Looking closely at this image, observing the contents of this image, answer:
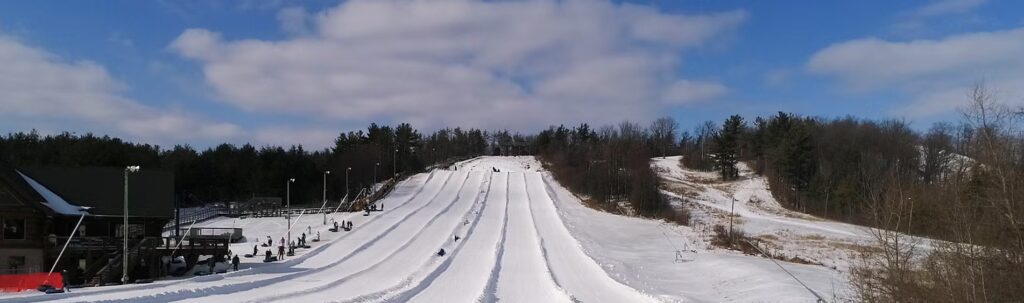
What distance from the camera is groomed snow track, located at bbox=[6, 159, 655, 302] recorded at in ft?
89.1

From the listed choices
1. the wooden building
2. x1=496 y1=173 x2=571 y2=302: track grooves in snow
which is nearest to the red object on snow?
the wooden building

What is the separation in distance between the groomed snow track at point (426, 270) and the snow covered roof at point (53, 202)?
783 centimetres

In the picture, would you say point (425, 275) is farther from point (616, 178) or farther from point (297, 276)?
point (616, 178)

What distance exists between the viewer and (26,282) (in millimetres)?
25812

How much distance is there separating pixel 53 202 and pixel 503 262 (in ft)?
69.0

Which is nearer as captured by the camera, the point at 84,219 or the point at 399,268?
the point at 84,219

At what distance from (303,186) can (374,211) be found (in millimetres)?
27381

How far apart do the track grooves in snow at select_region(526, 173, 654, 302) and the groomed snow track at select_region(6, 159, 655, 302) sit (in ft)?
0.18

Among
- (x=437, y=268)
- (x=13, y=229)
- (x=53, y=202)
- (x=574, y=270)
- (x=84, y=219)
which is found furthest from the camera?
(x=574, y=270)

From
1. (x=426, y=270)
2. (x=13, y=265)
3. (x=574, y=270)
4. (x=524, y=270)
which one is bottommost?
(x=574, y=270)

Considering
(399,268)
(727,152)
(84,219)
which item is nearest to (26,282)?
(84,219)

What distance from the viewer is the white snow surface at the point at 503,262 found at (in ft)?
94.8

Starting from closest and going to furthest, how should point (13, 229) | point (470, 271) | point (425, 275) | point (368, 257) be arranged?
point (13, 229)
point (425, 275)
point (470, 271)
point (368, 257)

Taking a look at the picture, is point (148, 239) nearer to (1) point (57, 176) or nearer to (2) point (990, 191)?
(1) point (57, 176)
